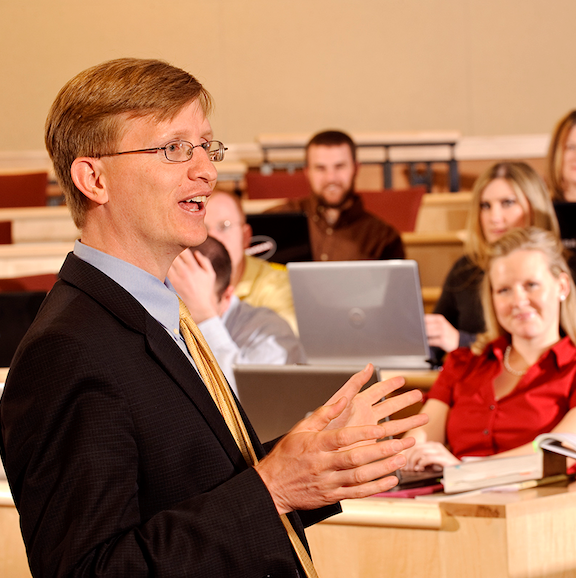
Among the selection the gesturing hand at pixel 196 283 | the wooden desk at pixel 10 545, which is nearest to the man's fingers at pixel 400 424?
the wooden desk at pixel 10 545

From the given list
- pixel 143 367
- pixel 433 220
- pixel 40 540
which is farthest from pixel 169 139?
pixel 433 220

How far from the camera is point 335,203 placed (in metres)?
3.26

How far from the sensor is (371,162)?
15.4 feet

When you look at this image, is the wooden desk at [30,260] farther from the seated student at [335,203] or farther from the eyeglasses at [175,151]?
the eyeglasses at [175,151]

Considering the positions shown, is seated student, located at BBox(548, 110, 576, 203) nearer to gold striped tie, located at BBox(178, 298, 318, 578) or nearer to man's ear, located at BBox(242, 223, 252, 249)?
man's ear, located at BBox(242, 223, 252, 249)

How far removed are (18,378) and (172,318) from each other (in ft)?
0.65

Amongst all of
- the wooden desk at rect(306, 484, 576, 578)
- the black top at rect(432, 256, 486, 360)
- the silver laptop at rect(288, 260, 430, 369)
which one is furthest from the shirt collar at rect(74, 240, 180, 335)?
the black top at rect(432, 256, 486, 360)

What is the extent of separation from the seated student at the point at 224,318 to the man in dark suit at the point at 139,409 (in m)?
0.97

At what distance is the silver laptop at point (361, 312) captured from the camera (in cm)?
192

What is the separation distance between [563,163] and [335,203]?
0.97 metres

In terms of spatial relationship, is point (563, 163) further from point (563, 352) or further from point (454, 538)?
point (454, 538)

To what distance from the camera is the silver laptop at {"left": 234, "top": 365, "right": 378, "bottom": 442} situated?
1335 mm

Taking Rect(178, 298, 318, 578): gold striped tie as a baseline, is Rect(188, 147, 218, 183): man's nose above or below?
above

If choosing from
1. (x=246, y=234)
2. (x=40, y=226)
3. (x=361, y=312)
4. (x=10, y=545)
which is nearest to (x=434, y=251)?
(x=246, y=234)
